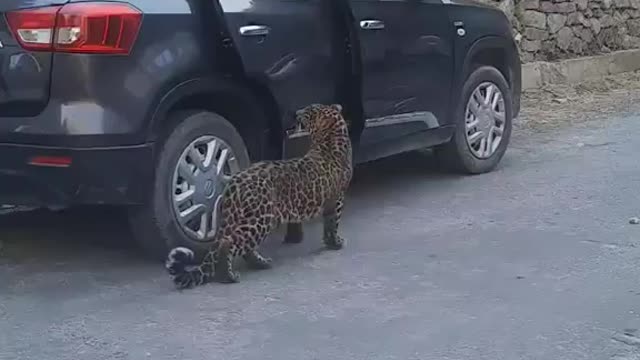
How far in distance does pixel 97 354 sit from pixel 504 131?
15.1ft

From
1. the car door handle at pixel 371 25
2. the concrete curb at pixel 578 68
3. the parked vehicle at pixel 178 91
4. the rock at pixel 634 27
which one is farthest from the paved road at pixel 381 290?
the rock at pixel 634 27

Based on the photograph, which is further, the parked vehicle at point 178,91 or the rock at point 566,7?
the rock at point 566,7

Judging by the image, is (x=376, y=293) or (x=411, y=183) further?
(x=411, y=183)

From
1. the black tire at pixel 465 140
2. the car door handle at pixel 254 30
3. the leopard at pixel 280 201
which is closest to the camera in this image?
the leopard at pixel 280 201

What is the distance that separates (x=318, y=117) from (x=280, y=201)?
62cm

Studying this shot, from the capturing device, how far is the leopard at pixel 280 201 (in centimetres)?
583

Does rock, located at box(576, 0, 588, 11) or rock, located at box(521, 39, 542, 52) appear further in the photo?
rock, located at box(576, 0, 588, 11)

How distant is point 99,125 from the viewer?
A: 5582 mm

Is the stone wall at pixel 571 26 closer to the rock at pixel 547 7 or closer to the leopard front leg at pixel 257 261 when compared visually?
the rock at pixel 547 7

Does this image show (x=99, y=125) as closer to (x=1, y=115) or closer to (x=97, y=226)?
(x=1, y=115)

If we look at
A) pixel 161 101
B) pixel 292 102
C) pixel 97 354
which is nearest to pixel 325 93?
pixel 292 102

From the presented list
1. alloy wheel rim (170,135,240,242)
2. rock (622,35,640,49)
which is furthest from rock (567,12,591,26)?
alloy wheel rim (170,135,240,242)

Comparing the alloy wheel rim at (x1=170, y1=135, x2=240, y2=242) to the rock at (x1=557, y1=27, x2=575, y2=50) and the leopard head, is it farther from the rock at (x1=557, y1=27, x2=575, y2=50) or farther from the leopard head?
the rock at (x1=557, y1=27, x2=575, y2=50)

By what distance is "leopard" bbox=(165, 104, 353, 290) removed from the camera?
19.1ft
